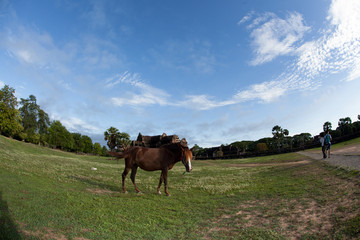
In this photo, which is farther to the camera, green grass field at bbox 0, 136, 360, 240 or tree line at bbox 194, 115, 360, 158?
tree line at bbox 194, 115, 360, 158

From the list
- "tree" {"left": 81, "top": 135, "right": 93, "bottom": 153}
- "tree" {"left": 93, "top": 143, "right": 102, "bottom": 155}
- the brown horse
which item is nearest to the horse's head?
the brown horse

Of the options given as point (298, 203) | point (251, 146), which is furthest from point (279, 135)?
point (298, 203)

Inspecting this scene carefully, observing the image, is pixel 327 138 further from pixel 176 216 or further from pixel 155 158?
pixel 176 216

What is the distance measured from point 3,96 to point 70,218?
176ft

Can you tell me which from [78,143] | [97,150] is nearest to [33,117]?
[78,143]

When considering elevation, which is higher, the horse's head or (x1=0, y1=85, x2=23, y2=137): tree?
(x1=0, y1=85, x2=23, y2=137): tree

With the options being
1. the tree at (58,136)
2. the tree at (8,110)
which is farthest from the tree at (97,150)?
the tree at (8,110)

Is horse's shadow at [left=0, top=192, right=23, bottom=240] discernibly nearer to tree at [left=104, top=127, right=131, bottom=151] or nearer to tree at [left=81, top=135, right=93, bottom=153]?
tree at [left=104, top=127, right=131, bottom=151]

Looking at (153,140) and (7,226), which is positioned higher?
(7,226)

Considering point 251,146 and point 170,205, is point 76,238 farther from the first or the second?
point 251,146

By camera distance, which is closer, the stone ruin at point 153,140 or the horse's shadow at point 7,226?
the horse's shadow at point 7,226

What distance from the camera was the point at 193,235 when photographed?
18.4 feet

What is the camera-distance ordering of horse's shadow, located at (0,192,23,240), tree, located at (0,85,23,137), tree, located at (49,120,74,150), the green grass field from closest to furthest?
horse's shadow, located at (0,192,23,240) → the green grass field → tree, located at (0,85,23,137) → tree, located at (49,120,74,150)

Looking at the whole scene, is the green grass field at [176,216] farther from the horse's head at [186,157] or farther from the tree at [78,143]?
→ the tree at [78,143]
